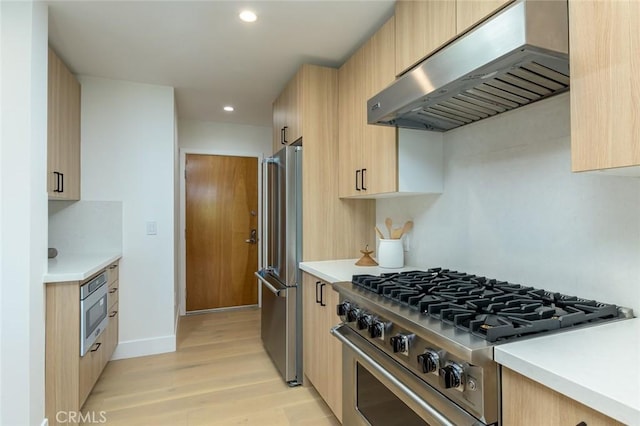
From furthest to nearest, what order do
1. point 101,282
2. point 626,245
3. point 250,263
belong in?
1. point 250,263
2. point 101,282
3. point 626,245

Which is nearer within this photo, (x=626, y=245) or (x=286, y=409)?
(x=626, y=245)

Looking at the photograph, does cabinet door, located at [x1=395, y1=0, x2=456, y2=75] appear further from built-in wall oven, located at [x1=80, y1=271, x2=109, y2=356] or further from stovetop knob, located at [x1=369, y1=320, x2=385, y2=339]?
built-in wall oven, located at [x1=80, y1=271, x2=109, y2=356]

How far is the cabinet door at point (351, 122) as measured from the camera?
2229mm

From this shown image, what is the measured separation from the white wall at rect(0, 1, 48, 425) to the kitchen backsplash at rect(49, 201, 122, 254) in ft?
3.97

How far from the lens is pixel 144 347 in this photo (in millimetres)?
2998

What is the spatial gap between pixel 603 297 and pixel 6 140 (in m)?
2.75

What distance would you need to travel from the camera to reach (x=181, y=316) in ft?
13.5

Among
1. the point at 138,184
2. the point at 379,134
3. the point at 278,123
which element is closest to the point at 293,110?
the point at 278,123

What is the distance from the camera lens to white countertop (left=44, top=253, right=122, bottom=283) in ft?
6.21

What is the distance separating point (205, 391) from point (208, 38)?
2453mm

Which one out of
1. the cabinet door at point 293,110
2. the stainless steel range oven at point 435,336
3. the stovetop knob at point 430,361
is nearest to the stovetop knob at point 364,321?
the stainless steel range oven at point 435,336

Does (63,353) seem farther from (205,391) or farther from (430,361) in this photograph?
(430,361)

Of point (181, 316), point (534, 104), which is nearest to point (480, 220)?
point (534, 104)

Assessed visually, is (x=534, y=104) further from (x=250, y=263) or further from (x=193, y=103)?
(x=250, y=263)
